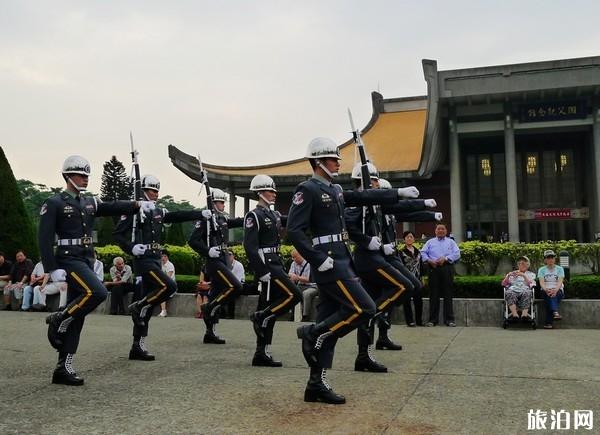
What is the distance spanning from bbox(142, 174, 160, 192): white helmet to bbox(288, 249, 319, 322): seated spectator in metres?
4.08

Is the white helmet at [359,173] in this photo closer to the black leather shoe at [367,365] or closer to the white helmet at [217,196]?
the black leather shoe at [367,365]

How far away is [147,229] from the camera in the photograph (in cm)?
734

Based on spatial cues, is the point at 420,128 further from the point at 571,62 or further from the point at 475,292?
the point at 475,292

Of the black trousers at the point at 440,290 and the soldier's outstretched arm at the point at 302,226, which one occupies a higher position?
the soldier's outstretched arm at the point at 302,226

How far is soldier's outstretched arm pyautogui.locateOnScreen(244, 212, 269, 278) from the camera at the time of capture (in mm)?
6598

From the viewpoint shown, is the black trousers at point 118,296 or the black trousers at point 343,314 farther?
the black trousers at point 118,296

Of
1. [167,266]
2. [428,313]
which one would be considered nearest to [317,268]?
[428,313]

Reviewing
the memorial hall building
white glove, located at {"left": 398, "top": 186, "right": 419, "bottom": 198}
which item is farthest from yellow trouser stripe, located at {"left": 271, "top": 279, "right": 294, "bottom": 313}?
the memorial hall building

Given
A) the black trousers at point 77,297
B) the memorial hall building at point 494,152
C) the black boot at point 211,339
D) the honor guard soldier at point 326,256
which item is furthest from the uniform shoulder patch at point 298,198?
the memorial hall building at point 494,152

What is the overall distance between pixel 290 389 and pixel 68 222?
2693 mm

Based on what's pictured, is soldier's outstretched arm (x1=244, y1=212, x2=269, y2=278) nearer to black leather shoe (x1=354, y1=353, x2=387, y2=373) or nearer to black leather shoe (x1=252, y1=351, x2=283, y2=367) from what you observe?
black leather shoe (x1=252, y1=351, x2=283, y2=367)

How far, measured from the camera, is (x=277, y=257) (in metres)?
6.97

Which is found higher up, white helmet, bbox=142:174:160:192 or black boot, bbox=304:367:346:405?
white helmet, bbox=142:174:160:192

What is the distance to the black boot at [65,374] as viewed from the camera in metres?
5.29
